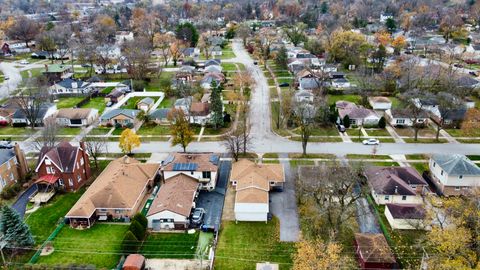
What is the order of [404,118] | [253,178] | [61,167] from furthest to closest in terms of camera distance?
→ [404,118], [61,167], [253,178]

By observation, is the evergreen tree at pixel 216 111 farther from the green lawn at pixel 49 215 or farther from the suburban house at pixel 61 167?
the green lawn at pixel 49 215

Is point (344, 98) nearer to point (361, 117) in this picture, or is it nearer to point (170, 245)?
point (361, 117)

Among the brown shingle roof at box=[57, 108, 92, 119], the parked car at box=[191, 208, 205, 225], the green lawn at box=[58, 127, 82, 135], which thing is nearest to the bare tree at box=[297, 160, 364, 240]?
the parked car at box=[191, 208, 205, 225]

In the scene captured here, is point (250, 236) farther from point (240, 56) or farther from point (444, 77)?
point (240, 56)

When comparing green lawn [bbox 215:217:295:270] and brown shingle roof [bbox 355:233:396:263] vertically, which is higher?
brown shingle roof [bbox 355:233:396:263]

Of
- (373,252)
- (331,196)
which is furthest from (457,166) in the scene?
(373,252)

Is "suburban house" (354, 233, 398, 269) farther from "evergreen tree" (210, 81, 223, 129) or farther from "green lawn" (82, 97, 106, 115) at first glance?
"green lawn" (82, 97, 106, 115)
